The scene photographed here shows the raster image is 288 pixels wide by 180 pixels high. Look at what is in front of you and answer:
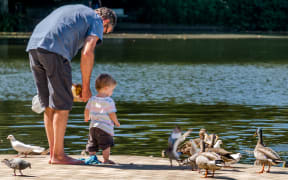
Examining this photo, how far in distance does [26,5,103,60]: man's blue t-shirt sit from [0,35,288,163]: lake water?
3.24 metres

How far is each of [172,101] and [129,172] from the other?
9996 mm

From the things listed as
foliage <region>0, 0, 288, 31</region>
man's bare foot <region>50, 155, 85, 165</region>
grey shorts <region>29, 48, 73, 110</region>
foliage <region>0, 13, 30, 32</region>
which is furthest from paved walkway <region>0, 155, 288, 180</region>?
foliage <region>0, 0, 288, 31</region>

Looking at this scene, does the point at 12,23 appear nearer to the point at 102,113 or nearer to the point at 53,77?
the point at 102,113

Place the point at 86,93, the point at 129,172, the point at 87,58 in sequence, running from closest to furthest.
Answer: the point at 129,172 < the point at 87,58 < the point at 86,93

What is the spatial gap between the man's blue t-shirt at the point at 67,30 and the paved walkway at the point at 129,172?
131cm

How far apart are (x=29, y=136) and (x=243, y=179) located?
568cm

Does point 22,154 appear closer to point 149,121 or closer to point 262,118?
point 149,121

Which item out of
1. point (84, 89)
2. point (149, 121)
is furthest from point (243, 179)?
point (149, 121)

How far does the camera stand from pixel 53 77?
8.61 meters

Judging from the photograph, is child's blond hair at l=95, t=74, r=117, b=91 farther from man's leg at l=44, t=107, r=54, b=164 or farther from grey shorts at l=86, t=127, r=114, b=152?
man's leg at l=44, t=107, r=54, b=164

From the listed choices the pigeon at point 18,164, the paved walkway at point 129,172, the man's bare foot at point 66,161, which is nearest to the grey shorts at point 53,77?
the man's bare foot at point 66,161

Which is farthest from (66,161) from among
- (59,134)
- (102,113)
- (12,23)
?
(12,23)

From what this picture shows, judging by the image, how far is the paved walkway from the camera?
8.24 metres

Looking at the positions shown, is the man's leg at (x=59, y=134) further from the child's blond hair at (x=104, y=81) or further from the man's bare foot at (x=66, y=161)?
the child's blond hair at (x=104, y=81)
